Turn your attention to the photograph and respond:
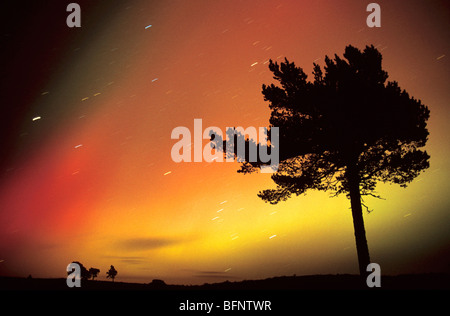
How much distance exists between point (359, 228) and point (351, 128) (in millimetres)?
4436

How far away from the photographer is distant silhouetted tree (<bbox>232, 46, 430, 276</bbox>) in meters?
12.7

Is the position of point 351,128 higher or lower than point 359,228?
higher

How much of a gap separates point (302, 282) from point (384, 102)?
9.09m

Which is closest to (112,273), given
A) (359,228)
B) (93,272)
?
(93,272)

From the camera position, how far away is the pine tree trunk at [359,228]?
12102 mm

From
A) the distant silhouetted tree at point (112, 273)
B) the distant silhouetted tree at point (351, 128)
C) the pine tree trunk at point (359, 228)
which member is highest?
the distant silhouetted tree at point (351, 128)

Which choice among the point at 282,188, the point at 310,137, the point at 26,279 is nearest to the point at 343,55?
the point at 310,137

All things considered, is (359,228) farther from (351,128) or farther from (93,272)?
(93,272)

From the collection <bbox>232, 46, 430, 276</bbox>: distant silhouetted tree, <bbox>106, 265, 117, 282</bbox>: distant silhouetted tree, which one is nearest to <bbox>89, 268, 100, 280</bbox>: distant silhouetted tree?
<bbox>106, 265, 117, 282</bbox>: distant silhouetted tree

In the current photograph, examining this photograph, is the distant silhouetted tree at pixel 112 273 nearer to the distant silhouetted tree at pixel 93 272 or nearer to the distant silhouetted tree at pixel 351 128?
the distant silhouetted tree at pixel 93 272

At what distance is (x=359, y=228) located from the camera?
12.6 m

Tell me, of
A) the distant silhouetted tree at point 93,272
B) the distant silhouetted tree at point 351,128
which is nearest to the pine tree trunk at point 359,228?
the distant silhouetted tree at point 351,128

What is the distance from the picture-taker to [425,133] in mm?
13047

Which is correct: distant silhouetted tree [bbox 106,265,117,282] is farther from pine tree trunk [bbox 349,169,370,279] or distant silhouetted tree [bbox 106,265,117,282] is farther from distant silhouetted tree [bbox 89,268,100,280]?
pine tree trunk [bbox 349,169,370,279]
